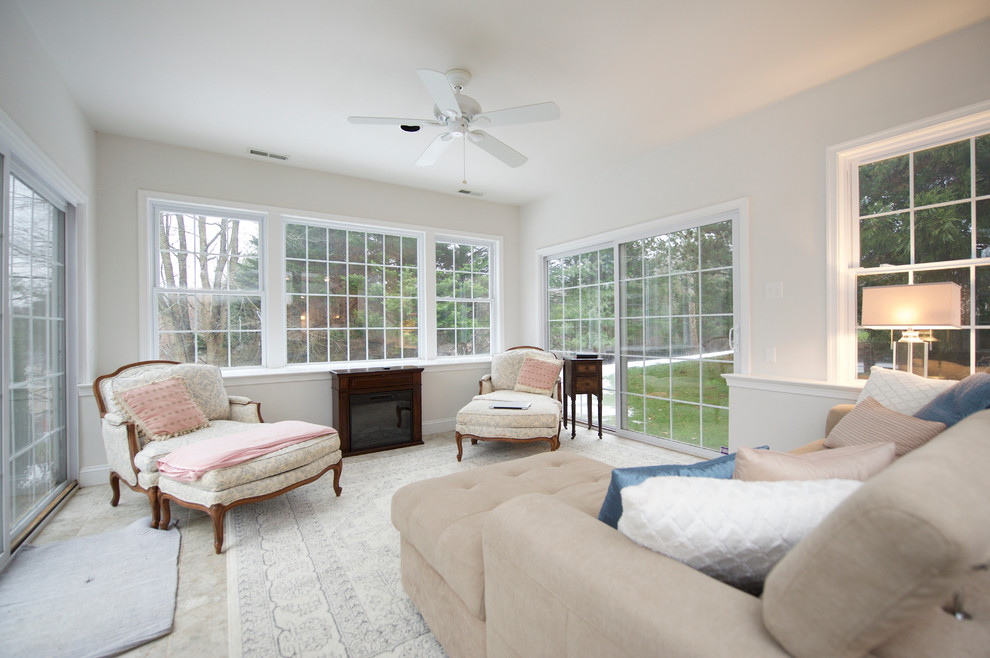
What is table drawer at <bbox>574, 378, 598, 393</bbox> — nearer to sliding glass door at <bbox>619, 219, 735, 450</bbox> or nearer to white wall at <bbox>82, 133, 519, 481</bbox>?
sliding glass door at <bbox>619, 219, 735, 450</bbox>

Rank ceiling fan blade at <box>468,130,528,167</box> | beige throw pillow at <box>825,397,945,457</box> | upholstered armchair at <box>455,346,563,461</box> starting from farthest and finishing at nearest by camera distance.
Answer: upholstered armchair at <box>455,346,563,461</box> < ceiling fan blade at <box>468,130,528,167</box> < beige throw pillow at <box>825,397,945,457</box>

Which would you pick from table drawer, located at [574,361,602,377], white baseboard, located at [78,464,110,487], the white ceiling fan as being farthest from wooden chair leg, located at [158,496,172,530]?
table drawer, located at [574,361,602,377]

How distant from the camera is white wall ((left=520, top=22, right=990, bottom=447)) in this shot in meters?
2.44

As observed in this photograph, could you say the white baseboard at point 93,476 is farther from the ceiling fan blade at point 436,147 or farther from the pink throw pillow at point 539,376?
the pink throw pillow at point 539,376

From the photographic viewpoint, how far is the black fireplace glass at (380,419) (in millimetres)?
4070

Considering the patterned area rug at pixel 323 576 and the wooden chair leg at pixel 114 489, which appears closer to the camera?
the patterned area rug at pixel 323 576

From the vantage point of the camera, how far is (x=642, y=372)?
14.1 ft

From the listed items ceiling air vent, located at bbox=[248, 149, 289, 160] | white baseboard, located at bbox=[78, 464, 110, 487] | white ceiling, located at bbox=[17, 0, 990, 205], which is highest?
white ceiling, located at bbox=[17, 0, 990, 205]

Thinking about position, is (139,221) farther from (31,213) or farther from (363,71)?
(363,71)

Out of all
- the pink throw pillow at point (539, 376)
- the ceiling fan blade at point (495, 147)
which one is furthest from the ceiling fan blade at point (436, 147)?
the pink throw pillow at point (539, 376)

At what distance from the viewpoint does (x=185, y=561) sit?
2.18 m

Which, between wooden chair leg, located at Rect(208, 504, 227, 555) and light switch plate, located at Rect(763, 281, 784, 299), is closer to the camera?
wooden chair leg, located at Rect(208, 504, 227, 555)

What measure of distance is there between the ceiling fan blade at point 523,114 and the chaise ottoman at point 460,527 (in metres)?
1.89

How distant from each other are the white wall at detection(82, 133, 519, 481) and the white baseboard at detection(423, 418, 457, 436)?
0.04 feet
